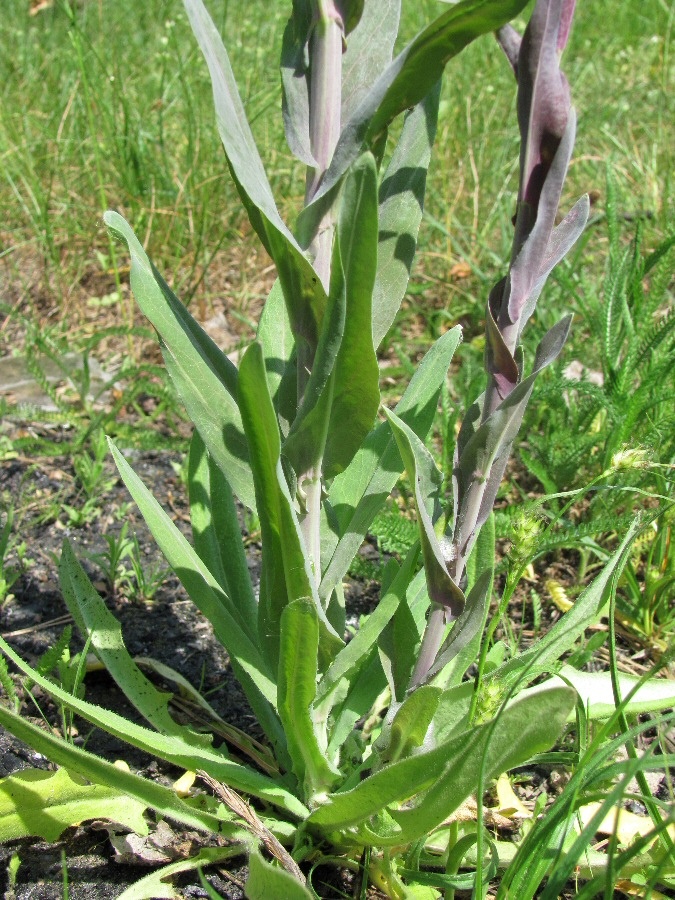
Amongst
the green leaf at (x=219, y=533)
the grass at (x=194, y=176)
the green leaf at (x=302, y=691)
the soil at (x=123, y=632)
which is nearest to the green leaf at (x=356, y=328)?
the green leaf at (x=302, y=691)

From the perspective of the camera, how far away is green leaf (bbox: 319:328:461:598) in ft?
4.01

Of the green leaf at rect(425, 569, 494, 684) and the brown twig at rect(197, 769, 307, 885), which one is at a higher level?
the green leaf at rect(425, 569, 494, 684)

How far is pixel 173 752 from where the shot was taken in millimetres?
1149

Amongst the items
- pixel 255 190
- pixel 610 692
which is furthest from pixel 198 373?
pixel 610 692

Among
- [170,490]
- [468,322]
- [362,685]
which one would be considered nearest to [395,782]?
[362,685]

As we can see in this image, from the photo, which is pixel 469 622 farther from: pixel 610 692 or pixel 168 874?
pixel 168 874

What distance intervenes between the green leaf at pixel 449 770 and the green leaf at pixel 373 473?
28cm

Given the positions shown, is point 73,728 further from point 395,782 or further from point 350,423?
point 350,423

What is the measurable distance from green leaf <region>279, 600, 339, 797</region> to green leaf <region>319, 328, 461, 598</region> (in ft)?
0.48

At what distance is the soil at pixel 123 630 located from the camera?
127 cm

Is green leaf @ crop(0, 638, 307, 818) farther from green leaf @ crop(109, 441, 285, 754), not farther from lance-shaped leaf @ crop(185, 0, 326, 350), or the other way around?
lance-shaped leaf @ crop(185, 0, 326, 350)

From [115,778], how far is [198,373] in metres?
0.55

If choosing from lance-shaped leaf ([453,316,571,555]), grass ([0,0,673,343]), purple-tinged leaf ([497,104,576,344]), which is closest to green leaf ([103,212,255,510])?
lance-shaped leaf ([453,316,571,555])

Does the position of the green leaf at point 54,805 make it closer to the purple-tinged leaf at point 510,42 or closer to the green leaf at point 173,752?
the green leaf at point 173,752
